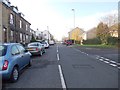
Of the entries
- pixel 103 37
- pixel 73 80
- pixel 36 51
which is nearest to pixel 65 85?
pixel 73 80

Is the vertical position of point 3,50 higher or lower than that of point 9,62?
higher

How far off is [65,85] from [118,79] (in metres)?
2.43

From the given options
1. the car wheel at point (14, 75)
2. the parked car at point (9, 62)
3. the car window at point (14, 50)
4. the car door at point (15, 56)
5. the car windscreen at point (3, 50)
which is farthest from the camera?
the car window at point (14, 50)

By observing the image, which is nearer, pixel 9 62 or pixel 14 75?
pixel 9 62

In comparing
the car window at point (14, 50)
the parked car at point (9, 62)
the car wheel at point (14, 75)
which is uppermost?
the car window at point (14, 50)

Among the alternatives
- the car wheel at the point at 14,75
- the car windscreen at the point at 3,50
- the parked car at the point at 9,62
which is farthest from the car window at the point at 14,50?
the car wheel at the point at 14,75

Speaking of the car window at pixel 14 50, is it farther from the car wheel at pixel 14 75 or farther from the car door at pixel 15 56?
the car wheel at pixel 14 75

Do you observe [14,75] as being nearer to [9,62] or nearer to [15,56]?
[9,62]

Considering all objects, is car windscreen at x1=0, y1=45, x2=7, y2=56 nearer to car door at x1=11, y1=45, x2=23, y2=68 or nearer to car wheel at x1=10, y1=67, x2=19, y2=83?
car door at x1=11, y1=45, x2=23, y2=68

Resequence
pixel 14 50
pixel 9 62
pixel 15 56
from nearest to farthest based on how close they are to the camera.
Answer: pixel 9 62 < pixel 15 56 < pixel 14 50

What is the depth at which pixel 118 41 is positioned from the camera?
43719 mm

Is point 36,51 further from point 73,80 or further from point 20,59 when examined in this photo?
point 73,80

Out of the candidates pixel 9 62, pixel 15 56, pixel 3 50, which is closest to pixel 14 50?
pixel 15 56

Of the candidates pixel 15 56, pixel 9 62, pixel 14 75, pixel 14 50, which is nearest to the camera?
pixel 9 62
